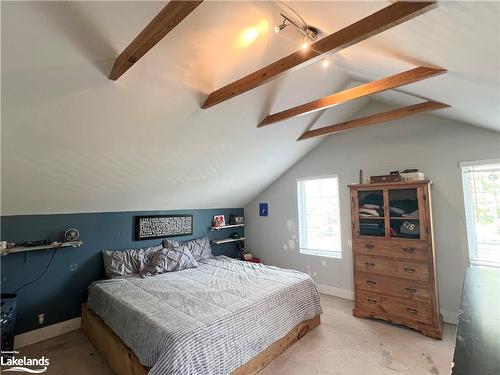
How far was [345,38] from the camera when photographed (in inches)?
58.3

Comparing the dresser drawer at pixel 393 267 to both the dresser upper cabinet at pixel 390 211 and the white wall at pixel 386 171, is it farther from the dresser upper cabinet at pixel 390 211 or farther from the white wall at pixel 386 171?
the white wall at pixel 386 171

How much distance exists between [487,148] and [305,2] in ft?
9.27

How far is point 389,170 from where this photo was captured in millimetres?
3490

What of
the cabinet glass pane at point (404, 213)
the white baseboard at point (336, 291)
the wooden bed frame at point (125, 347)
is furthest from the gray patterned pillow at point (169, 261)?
the cabinet glass pane at point (404, 213)

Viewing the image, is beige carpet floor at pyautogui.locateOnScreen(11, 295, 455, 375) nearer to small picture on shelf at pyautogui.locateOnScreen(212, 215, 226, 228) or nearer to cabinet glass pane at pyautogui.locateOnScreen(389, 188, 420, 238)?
cabinet glass pane at pyautogui.locateOnScreen(389, 188, 420, 238)

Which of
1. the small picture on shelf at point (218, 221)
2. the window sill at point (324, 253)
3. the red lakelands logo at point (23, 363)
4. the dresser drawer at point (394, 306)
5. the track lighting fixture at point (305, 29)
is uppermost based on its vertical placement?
the track lighting fixture at point (305, 29)

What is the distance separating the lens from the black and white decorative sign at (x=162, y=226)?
3613 mm

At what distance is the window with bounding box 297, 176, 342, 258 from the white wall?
0.38ft

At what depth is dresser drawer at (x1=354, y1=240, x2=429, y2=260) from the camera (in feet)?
9.11

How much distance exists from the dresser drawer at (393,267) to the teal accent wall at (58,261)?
10.7 ft

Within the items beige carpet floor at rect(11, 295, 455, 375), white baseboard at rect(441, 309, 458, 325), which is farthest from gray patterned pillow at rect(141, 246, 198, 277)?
white baseboard at rect(441, 309, 458, 325)

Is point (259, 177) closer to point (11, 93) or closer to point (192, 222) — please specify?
point (192, 222)

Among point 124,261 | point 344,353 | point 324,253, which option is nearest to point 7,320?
point 124,261

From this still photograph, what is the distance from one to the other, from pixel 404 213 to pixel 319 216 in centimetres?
144
